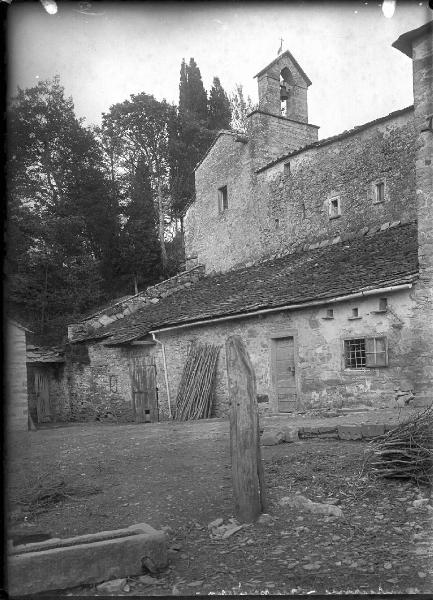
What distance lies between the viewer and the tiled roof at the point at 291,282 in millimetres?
11781

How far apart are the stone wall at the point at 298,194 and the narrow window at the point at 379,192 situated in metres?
0.11

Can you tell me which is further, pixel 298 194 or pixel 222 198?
pixel 222 198

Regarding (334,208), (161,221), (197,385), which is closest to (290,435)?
(161,221)

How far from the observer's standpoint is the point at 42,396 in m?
19.3

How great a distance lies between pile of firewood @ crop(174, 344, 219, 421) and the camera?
1476cm

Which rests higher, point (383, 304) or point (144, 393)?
point (383, 304)

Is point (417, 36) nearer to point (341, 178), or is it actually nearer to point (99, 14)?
point (99, 14)

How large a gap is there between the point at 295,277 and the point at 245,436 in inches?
400

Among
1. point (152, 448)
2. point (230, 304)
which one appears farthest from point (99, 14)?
point (230, 304)

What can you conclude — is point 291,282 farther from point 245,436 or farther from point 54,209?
point 245,436

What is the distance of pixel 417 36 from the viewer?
12.4 feet

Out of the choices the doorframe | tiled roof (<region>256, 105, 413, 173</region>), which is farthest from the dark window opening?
the doorframe

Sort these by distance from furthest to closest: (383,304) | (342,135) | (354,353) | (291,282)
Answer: (342,135)
(291,282)
(354,353)
(383,304)

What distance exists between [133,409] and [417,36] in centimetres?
1496
